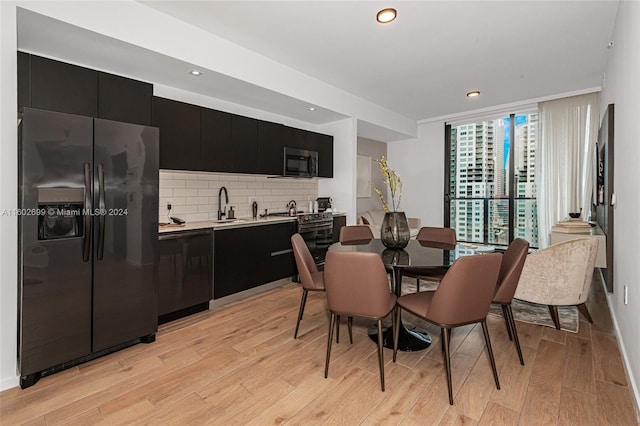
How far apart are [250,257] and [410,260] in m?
2.13

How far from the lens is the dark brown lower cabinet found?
3.51 m

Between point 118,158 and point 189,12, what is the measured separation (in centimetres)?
137

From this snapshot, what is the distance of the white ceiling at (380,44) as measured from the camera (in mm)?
2621

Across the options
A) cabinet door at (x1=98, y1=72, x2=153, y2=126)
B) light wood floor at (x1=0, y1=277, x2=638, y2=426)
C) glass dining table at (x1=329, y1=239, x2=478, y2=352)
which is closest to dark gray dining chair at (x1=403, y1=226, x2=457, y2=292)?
glass dining table at (x1=329, y1=239, x2=478, y2=352)

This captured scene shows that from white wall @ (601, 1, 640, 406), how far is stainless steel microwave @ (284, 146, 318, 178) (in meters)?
3.41

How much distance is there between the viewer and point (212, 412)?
1.81m

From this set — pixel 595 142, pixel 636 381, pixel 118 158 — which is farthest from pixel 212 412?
pixel 595 142

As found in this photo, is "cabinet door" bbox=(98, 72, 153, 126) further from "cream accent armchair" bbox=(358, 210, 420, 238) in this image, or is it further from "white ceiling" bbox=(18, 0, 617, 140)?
"cream accent armchair" bbox=(358, 210, 420, 238)

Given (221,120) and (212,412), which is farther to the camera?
(221,120)

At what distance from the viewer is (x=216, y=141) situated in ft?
12.1

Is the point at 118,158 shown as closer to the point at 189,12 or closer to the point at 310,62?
the point at 189,12

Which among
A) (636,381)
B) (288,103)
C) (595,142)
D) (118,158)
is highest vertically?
(288,103)

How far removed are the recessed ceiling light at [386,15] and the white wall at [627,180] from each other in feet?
5.13

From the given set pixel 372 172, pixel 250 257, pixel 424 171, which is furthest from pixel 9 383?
pixel 424 171
